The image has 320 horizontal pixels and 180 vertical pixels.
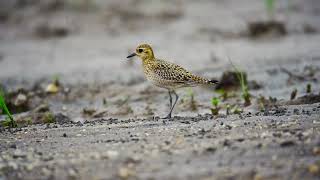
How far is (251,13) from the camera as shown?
18.4m

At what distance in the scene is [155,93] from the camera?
12.1 metres

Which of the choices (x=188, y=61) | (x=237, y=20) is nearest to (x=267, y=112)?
(x=188, y=61)

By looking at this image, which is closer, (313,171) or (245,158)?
(313,171)

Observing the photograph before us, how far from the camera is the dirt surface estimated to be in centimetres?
671

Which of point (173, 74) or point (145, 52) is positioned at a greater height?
point (145, 52)

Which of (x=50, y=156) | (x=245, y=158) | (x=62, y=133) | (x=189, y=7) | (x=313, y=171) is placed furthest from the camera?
(x=189, y=7)

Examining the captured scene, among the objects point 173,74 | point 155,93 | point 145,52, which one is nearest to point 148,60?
point 145,52

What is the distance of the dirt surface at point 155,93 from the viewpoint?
6.71 metres

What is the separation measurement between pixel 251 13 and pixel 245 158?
1207 cm

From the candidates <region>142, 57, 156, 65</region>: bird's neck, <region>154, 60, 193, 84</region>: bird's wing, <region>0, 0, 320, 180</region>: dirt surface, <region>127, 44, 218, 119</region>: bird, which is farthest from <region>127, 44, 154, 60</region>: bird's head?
<region>0, 0, 320, 180</region>: dirt surface

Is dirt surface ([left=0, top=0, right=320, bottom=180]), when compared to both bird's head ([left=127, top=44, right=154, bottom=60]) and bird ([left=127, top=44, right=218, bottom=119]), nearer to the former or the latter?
bird ([left=127, top=44, right=218, bottom=119])

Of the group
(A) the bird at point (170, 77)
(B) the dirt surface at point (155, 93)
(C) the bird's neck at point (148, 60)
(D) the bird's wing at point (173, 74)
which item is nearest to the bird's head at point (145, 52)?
(C) the bird's neck at point (148, 60)

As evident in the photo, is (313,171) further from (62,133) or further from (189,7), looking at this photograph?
(189,7)

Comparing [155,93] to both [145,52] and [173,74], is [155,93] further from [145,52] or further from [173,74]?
[173,74]
